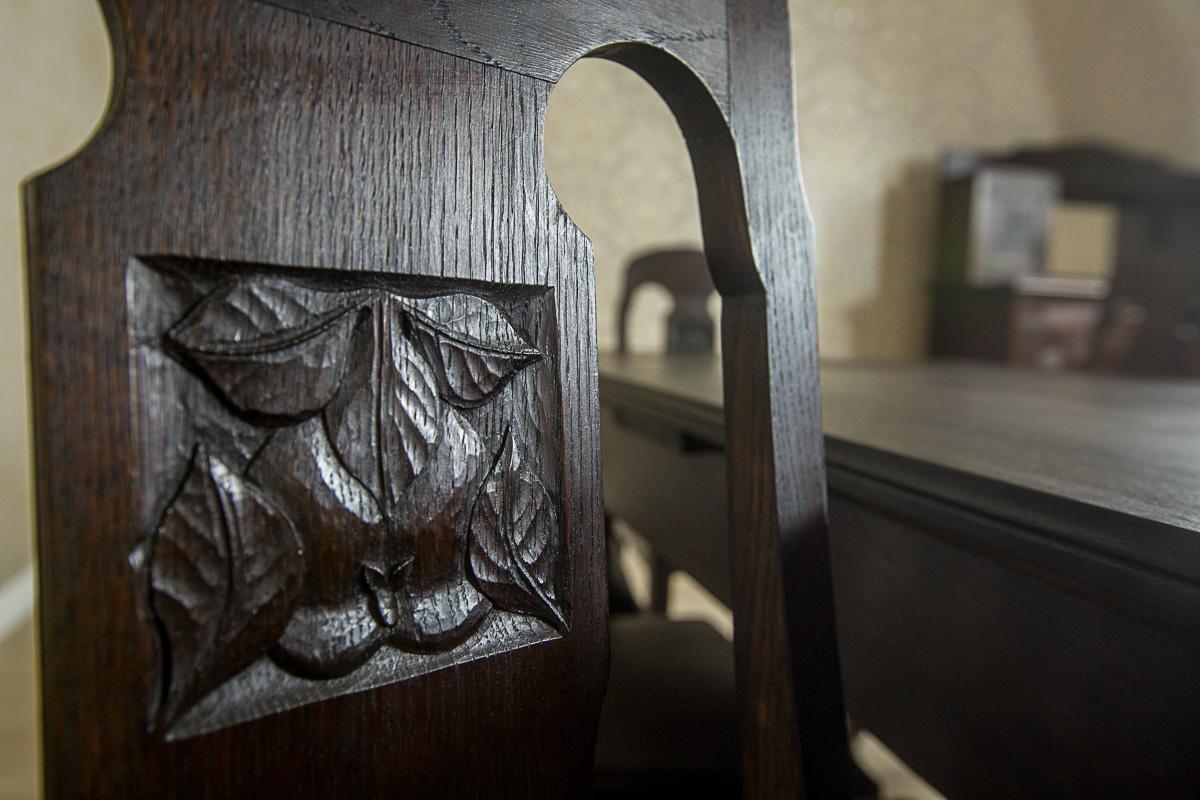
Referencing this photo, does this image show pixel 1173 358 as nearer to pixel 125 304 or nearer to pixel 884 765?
pixel 884 765

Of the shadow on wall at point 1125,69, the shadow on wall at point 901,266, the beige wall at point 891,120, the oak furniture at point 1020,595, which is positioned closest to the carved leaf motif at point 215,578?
the oak furniture at point 1020,595

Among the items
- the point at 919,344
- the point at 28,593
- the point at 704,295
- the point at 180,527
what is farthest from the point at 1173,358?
the point at 28,593

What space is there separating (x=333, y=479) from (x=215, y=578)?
44 millimetres

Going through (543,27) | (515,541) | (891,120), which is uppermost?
(891,120)

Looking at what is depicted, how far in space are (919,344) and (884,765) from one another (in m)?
2.73

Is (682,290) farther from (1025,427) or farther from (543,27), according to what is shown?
(543,27)

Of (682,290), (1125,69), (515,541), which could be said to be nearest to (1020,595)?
(515,541)

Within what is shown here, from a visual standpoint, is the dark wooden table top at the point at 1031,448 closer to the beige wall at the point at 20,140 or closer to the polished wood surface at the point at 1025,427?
the polished wood surface at the point at 1025,427

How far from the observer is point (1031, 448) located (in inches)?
20.6

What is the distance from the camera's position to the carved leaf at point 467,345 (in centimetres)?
28

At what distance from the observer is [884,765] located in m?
1.58

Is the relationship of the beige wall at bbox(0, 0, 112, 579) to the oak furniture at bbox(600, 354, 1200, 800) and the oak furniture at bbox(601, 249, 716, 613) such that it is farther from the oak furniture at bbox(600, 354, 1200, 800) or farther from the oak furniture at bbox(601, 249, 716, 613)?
the oak furniture at bbox(600, 354, 1200, 800)

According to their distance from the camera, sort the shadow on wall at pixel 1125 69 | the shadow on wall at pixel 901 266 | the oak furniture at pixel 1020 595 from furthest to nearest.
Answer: the shadow on wall at pixel 1125 69 → the shadow on wall at pixel 901 266 → the oak furniture at pixel 1020 595

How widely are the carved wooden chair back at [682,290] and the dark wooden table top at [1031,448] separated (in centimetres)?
83
